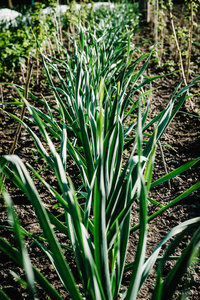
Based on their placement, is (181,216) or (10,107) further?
(10,107)

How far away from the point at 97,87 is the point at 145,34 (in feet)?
14.5

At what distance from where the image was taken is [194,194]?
1.61 m

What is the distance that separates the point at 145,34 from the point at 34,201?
18.0 ft

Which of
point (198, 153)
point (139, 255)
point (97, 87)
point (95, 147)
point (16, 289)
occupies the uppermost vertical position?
point (97, 87)

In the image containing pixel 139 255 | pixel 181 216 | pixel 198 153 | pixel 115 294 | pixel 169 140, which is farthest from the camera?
pixel 169 140

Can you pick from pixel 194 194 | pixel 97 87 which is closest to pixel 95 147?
pixel 97 87

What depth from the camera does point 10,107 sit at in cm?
266

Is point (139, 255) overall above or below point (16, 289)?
above

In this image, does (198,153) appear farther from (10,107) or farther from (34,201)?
(10,107)

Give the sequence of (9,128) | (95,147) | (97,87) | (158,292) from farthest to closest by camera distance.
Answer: (9,128) → (97,87) → (95,147) → (158,292)

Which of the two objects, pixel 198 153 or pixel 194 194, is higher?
pixel 198 153

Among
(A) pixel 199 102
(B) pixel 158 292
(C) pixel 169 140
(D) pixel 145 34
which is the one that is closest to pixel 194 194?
(C) pixel 169 140

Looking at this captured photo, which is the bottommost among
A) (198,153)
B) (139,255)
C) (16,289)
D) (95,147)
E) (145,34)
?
(16,289)

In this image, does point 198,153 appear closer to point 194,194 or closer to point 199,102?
point 194,194
